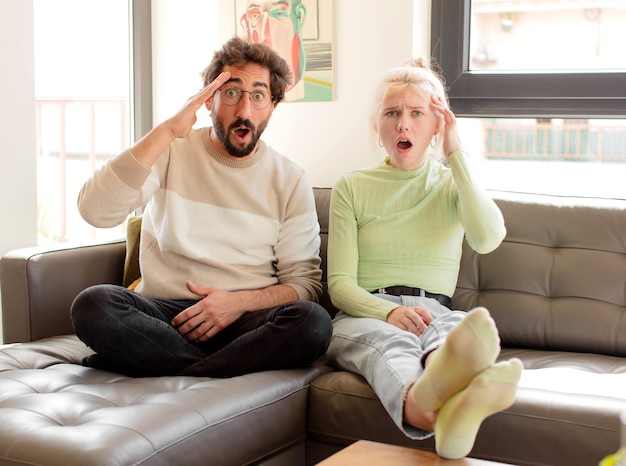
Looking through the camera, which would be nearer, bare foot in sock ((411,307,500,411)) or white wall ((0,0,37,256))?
bare foot in sock ((411,307,500,411))

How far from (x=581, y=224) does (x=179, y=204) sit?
3.87ft

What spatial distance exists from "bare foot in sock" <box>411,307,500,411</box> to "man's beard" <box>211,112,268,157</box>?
1.12 meters

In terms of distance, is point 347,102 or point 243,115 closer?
point 243,115

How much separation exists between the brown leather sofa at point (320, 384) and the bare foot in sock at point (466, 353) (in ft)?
1.36

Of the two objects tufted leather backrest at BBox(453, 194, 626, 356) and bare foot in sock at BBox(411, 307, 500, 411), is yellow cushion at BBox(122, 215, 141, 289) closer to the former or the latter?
tufted leather backrest at BBox(453, 194, 626, 356)

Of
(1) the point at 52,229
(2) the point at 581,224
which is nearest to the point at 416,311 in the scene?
(2) the point at 581,224

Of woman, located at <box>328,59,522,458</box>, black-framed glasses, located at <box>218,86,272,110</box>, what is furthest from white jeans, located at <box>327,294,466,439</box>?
black-framed glasses, located at <box>218,86,272,110</box>

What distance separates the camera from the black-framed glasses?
7.91 ft

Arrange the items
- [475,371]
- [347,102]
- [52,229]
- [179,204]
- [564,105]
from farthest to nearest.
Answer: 1. [52,229]
2. [347,102]
3. [564,105]
4. [179,204]
5. [475,371]

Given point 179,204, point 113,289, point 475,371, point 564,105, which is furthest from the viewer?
point 564,105

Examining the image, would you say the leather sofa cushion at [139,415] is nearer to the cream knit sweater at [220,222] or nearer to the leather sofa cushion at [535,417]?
the leather sofa cushion at [535,417]

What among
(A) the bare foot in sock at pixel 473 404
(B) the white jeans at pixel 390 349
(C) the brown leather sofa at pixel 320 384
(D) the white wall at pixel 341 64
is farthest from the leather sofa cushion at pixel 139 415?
(D) the white wall at pixel 341 64

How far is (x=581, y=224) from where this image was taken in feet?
8.17

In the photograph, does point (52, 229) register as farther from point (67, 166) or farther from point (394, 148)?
point (394, 148)
